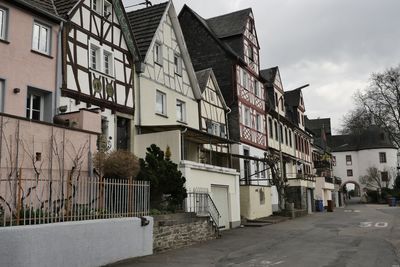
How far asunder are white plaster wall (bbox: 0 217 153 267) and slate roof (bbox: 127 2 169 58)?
10.0 m

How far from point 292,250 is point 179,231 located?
387 cm

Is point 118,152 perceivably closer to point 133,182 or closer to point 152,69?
point 133,182

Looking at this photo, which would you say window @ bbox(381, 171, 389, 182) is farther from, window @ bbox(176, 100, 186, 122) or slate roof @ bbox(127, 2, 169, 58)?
slate roof @ bbox(127, 2, 169, 58)

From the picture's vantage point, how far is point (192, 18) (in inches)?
1324

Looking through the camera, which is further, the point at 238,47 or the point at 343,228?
the point at 238,47

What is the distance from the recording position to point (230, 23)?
116ft

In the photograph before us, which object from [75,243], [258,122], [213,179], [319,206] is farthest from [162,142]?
[319,206]

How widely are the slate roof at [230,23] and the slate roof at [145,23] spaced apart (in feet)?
34.8

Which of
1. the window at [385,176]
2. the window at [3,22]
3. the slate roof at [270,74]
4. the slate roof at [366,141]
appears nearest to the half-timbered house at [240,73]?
the slate roof at [270,74]

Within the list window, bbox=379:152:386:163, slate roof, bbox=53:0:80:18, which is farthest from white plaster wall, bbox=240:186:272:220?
window, bbox=379:152:386:163

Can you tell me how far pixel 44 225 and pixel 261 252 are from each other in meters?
7.53

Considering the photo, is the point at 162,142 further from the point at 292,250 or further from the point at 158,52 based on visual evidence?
the point at 292,250

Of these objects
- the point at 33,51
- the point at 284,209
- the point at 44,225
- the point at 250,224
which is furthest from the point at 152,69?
the point at 284,209

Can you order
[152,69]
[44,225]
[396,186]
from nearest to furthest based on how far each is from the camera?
[44,225], [152,69], [396,186]
